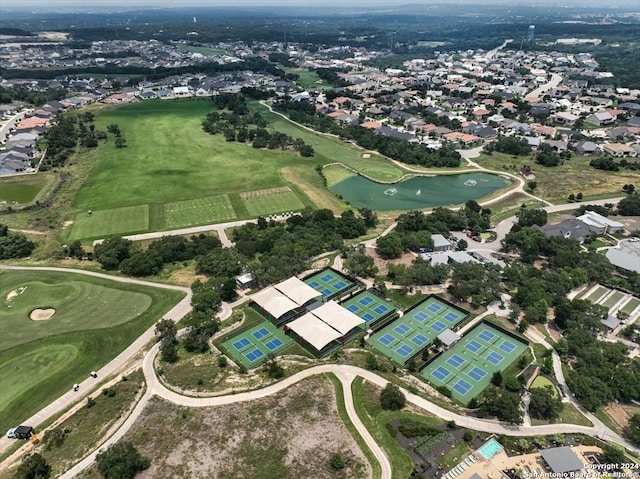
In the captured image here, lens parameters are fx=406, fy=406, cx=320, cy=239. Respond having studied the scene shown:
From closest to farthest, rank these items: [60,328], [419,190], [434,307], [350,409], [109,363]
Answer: [350,409] < [109,363] < [60,328] < [434,307] < [419,190]

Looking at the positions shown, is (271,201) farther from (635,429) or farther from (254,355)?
(635,429)

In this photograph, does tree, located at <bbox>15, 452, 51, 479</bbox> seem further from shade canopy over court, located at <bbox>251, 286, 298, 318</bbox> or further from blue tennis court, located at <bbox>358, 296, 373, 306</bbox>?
blue tennis court, located at <bbox>358, 296, 373, 306</bbox>

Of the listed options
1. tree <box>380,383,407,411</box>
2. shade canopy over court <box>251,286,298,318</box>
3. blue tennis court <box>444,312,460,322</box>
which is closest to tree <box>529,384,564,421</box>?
tree <box>380,383,407,411</box>

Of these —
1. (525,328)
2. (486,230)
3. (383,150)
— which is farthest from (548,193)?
(525,328)

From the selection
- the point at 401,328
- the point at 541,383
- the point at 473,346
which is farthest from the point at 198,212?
the point at 541,383

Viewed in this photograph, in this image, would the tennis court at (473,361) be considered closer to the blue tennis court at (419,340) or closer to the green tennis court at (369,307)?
the blue tennis court at (419,340)

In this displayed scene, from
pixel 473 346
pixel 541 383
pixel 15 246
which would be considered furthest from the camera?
pixel 15 246
